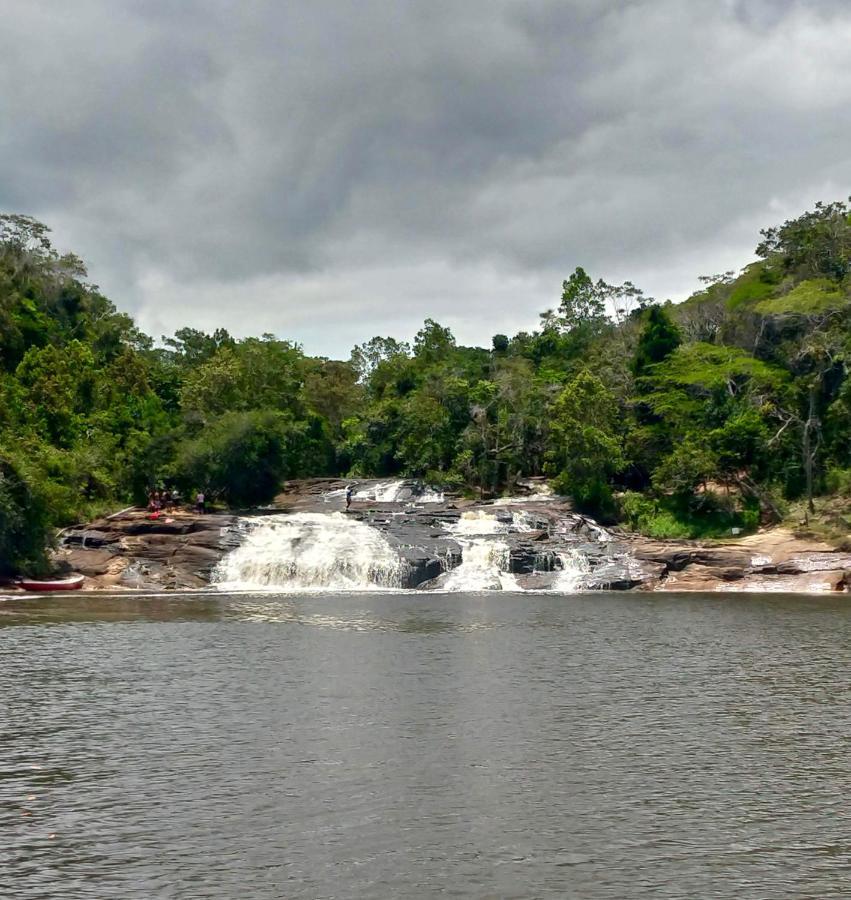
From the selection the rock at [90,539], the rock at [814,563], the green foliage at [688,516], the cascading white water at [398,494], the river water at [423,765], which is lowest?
the river water at [423,765]

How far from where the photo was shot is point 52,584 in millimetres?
45094

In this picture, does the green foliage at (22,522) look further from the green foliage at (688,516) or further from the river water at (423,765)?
the green foliage at (688,516)

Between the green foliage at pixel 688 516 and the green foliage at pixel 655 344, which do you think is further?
the green foliage at pixel 655 344

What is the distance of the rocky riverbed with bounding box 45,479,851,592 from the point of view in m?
46.7

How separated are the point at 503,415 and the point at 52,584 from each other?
1332 inches

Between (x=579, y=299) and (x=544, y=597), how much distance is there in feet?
203

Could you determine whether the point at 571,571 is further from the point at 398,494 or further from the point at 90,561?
the point at 90,561

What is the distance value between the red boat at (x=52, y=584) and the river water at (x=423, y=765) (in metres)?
14.6

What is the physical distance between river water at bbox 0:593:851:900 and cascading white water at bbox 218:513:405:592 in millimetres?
17163

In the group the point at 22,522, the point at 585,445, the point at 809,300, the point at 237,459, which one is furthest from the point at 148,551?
the point at 809,300

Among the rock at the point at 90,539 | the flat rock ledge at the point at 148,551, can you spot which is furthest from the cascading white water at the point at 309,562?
the rock at the point at 90,539

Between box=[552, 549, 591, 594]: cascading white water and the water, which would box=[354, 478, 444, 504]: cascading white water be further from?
box=[552, 549, 591, 594]: cascading white water

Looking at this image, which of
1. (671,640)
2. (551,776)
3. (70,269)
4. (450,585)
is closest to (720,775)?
(551,776)

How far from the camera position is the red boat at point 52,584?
44.6 meters
